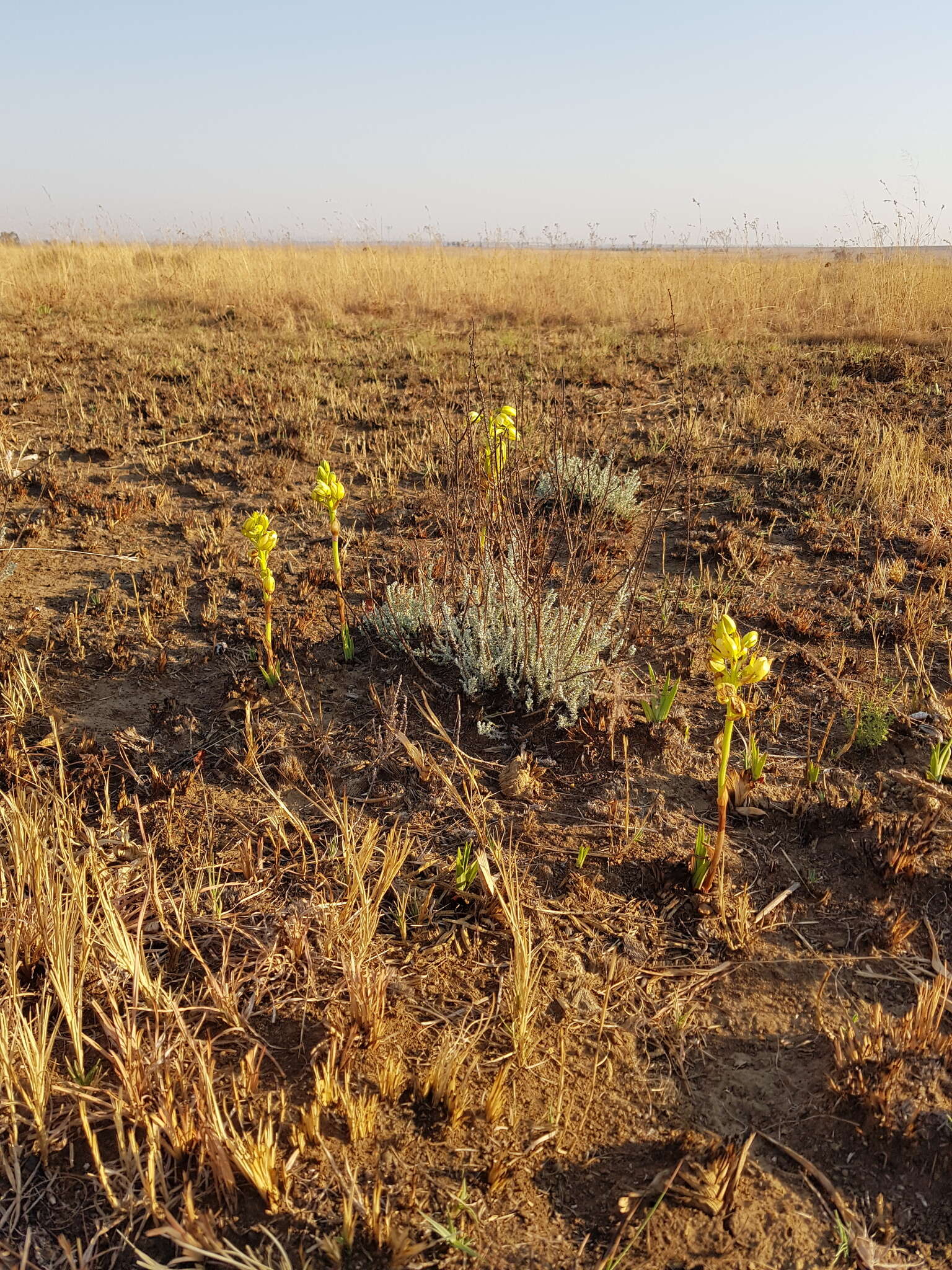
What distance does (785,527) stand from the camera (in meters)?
5.44

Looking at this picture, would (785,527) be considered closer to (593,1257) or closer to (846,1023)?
(846,1023)

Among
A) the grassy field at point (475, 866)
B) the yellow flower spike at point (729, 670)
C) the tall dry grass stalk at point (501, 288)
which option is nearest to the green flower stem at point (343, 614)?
the grassy field at point (475, 866)

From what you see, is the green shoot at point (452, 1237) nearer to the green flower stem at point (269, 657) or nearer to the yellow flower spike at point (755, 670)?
the yellow flower spike at point (755, 670)

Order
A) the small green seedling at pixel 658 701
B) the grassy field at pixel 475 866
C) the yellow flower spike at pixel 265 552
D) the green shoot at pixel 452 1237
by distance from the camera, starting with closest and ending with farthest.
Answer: the green shoot at pixel 452 1237 → the grassy field at pixel 475 866 → the small green seedling at pixel 658 701 → the yellow flower spike at pixel 265 552

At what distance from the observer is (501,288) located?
12.5 meters

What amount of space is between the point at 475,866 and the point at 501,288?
1176 cm

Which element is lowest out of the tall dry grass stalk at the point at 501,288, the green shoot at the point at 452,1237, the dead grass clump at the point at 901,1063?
the green shoot at the point at 452,1237

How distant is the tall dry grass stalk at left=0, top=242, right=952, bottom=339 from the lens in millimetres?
10445

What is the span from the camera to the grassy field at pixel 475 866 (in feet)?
5.83

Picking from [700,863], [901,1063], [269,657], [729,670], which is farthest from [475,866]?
[269,657]

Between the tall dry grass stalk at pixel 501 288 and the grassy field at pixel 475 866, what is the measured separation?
506 centimetres

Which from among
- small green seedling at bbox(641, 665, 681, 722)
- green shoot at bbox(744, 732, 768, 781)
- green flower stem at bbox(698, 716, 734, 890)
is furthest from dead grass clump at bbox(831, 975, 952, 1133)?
small green seedling at bbox(641, 665, 681, 722)

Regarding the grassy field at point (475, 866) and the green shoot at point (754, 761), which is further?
the green shoot at point (754, 761)

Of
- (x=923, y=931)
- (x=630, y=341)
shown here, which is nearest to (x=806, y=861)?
(x=923, y=931)
